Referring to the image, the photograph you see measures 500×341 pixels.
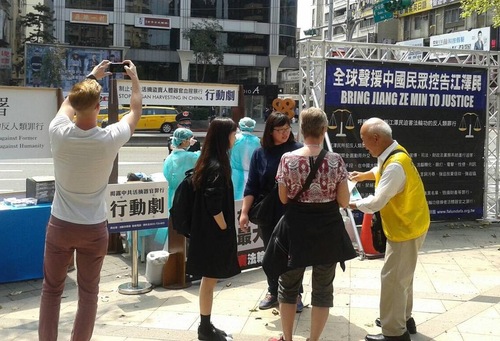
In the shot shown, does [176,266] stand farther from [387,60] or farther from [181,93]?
[387,60]

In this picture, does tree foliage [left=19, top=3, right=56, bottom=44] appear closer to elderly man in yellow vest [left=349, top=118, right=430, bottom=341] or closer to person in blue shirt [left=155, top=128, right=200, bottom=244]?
person in blue shirt [left=155, top=128, right=200, bottom=244]

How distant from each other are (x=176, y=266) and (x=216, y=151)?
2.02 meters

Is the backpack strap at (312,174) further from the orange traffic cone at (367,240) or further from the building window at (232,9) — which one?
the building window at (232,9)

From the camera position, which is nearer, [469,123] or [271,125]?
[271,125]

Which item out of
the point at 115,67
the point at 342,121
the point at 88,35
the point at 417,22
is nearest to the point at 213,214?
the point at 115,67

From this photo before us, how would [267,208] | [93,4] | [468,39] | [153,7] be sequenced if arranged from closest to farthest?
1. [267,208]
2. [468,39]
3. [93,4]
4. [153,7]

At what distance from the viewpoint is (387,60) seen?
7.92 metres

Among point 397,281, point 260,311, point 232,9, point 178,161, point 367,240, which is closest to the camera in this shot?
point 397,281

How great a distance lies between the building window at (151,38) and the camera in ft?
159

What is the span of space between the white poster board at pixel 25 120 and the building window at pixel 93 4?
43853 mm

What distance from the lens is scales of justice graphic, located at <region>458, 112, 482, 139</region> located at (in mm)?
8477

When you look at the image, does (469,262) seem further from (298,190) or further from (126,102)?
(126,102)

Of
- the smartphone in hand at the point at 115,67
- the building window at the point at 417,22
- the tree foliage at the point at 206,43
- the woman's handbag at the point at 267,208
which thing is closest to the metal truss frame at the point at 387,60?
the woman's handbag at the point at 267,208

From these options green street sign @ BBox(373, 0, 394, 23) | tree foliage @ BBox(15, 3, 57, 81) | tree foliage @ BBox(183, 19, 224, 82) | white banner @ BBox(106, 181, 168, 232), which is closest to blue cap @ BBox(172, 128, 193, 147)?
white banner @ BBox(106, 181, 168, 232)
